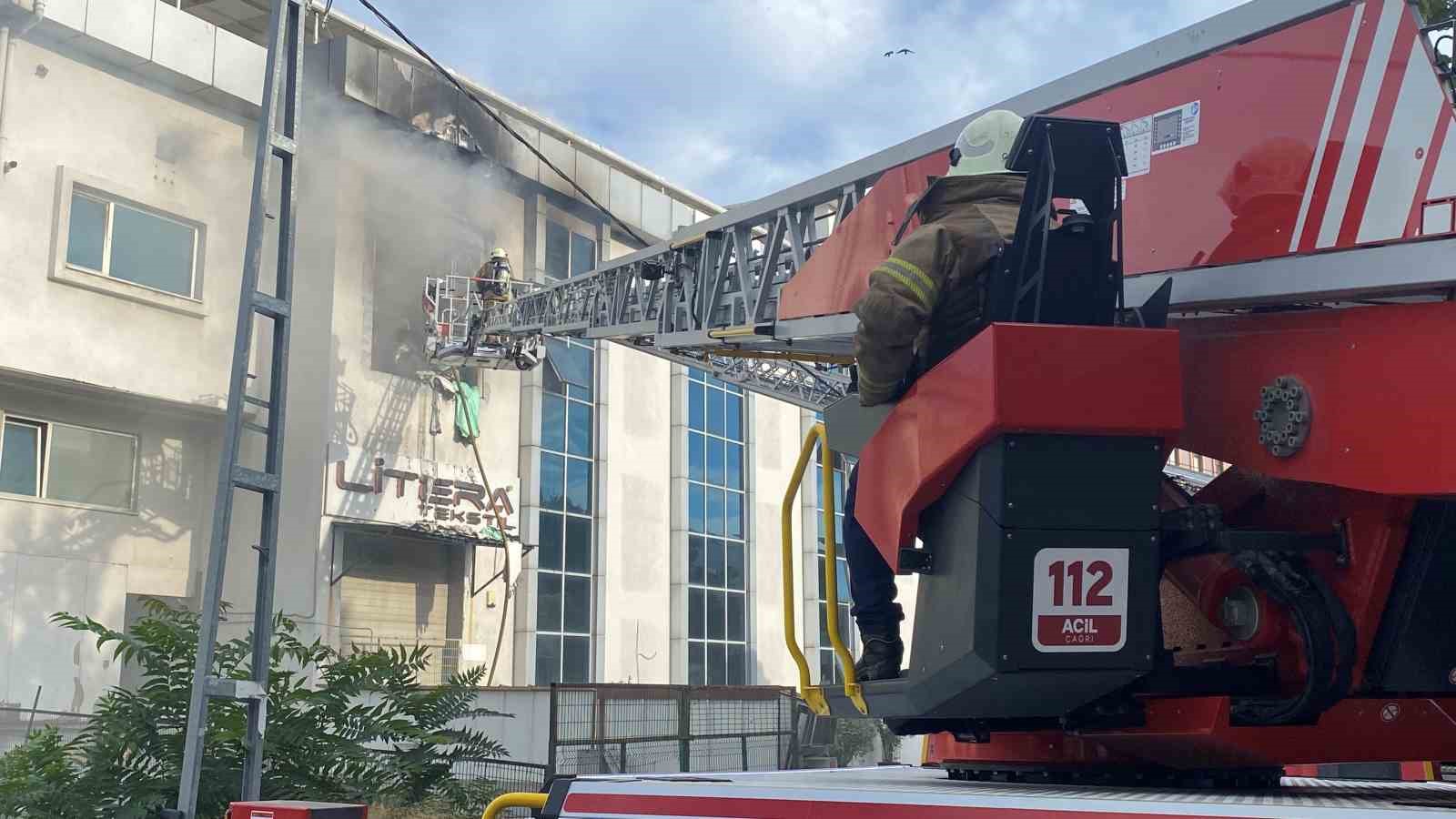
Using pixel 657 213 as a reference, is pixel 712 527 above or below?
below

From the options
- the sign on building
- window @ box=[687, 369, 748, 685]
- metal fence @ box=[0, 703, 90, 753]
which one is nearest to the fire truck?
metal fence @ box=[0, 703, 90, 753]

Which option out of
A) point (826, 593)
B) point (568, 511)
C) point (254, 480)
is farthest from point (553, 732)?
point (568, 511)

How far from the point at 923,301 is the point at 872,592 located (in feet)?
3.06

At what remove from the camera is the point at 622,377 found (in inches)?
1144

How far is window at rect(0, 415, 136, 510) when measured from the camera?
64.5ft

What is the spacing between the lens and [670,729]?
16.5 meters

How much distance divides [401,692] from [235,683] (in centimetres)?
174

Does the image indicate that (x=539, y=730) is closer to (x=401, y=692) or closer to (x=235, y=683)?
(x=401, y=692)

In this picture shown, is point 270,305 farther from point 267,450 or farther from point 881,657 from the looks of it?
point 881,657

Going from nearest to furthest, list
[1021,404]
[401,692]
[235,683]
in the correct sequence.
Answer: [1021,404] → [235,683] → [401,692]

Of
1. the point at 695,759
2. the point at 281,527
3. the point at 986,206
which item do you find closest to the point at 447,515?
the point at 281,527

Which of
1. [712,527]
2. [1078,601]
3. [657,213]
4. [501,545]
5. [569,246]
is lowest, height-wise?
[1078,601]

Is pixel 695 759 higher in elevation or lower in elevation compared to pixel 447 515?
lower

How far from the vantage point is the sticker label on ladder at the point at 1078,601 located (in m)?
3.12
